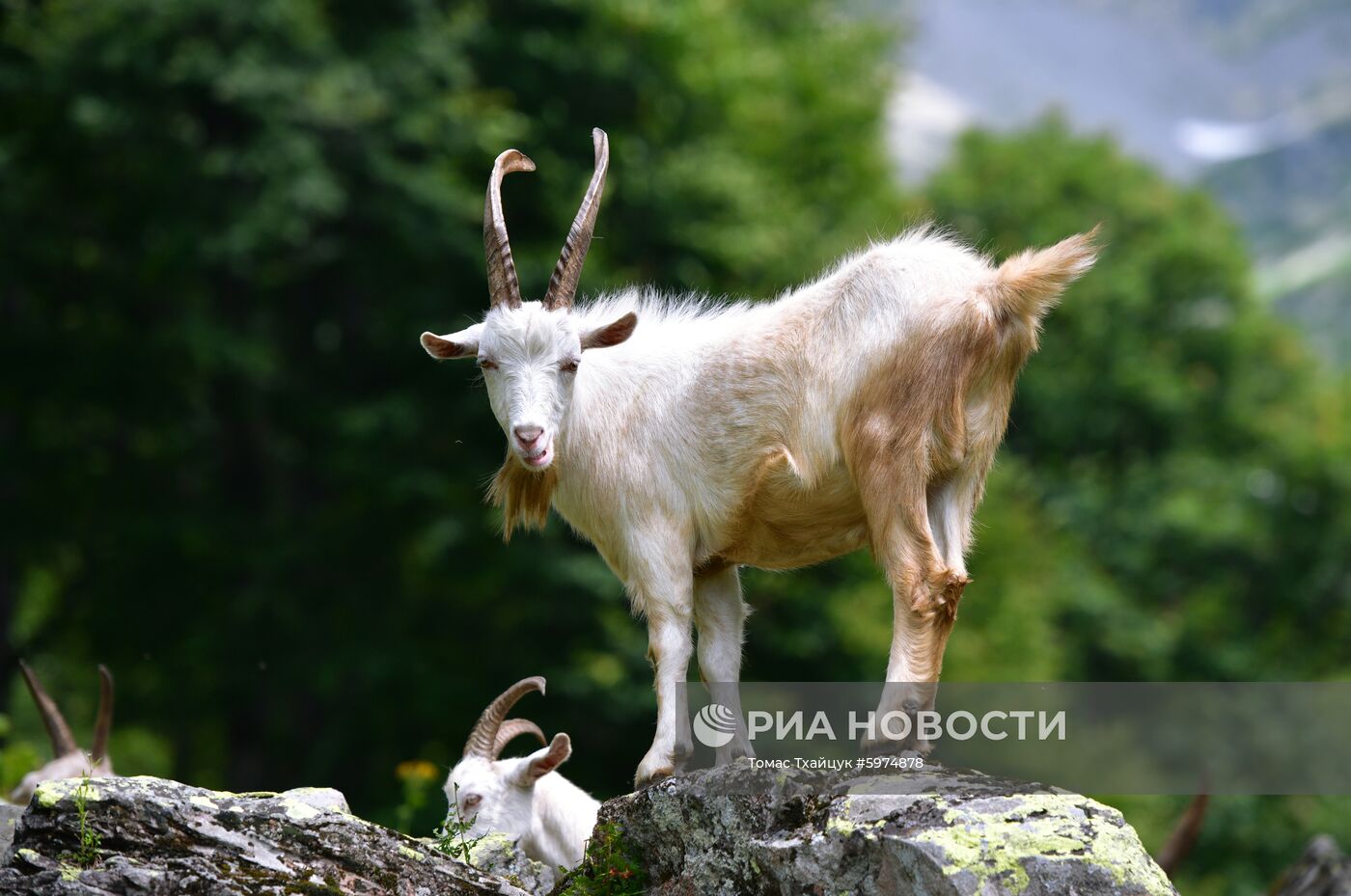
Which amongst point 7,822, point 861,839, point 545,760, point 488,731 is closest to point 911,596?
point 861,839

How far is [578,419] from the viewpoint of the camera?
709 centimetres

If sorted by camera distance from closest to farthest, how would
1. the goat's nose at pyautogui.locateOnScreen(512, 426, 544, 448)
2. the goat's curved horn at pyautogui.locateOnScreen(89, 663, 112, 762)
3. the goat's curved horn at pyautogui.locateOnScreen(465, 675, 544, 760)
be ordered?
1. the goat's nose at pyautogui.locateOnScreen(512, 426, 544, 448)
2. the goat's curved horn at pyautogui.locateOnScreen(465, 675, 544, 760)
3. the goat's curved horn at pyautogui.locateOnScreen(89, 663, 112, 762)

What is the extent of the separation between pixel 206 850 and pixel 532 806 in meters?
3.30

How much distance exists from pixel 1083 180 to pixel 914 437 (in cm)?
3691

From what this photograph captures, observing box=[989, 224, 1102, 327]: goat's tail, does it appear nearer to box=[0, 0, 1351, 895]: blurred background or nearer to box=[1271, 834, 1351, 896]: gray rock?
box=[1271, 834, 1351, 896]: gray rock

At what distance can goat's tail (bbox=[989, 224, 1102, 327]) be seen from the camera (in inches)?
262

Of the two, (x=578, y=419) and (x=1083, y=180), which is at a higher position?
(x=1083, y=180)

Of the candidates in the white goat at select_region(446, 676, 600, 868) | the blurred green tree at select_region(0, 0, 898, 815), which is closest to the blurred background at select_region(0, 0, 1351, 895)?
the blurred green tree at select_region(0, 0, 898, 815)

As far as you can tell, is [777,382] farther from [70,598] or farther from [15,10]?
[70,598]

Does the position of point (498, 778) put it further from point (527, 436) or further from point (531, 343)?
point (531, 343)

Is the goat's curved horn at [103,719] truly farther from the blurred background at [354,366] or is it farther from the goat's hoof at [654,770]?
the goat's hoof at [654,770]

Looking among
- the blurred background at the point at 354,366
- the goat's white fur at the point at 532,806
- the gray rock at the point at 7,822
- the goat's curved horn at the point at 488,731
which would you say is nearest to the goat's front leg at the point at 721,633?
the goat's white fur at the point at 532,806

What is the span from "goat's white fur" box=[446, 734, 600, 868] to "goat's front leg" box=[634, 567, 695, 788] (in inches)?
87.5

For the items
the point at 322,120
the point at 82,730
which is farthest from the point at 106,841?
the point at 82,730
